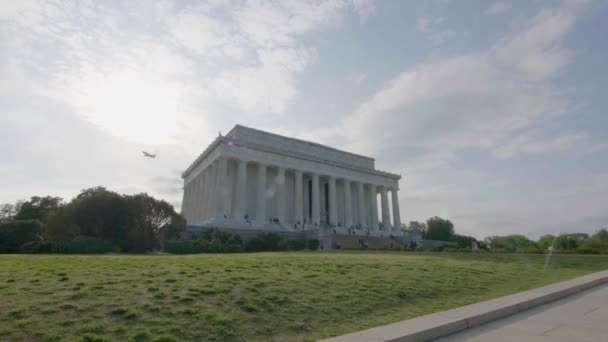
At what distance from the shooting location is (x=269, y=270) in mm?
13547

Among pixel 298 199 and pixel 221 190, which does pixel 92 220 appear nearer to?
pixel 221 190

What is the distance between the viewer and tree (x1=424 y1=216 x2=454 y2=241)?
69.7m

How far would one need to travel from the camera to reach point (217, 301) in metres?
8.70

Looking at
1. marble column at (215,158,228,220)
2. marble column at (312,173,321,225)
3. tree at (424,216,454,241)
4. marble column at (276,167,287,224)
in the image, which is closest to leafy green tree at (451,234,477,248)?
tree at (424,216,454,241)

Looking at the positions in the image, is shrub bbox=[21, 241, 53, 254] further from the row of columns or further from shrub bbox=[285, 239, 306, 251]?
the row of columns

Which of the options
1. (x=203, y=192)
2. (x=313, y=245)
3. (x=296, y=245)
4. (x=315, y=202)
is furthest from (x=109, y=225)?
(x=315, y=202)

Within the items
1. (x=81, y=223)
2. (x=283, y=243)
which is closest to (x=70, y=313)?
(x=81, y=223)

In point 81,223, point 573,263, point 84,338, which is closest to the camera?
point 84,338

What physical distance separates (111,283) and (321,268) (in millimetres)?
7886

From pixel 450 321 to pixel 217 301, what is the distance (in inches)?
207

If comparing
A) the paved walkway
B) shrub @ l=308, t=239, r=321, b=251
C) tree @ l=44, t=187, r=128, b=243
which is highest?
tree @ l=44, t=187, r=128, b=243

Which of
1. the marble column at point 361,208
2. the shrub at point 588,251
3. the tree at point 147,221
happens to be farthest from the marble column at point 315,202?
the shrub at point 588,251

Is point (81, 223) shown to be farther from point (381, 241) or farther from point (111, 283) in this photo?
point (381, 241)

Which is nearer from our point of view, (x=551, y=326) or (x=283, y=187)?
(x=551, y=326)
